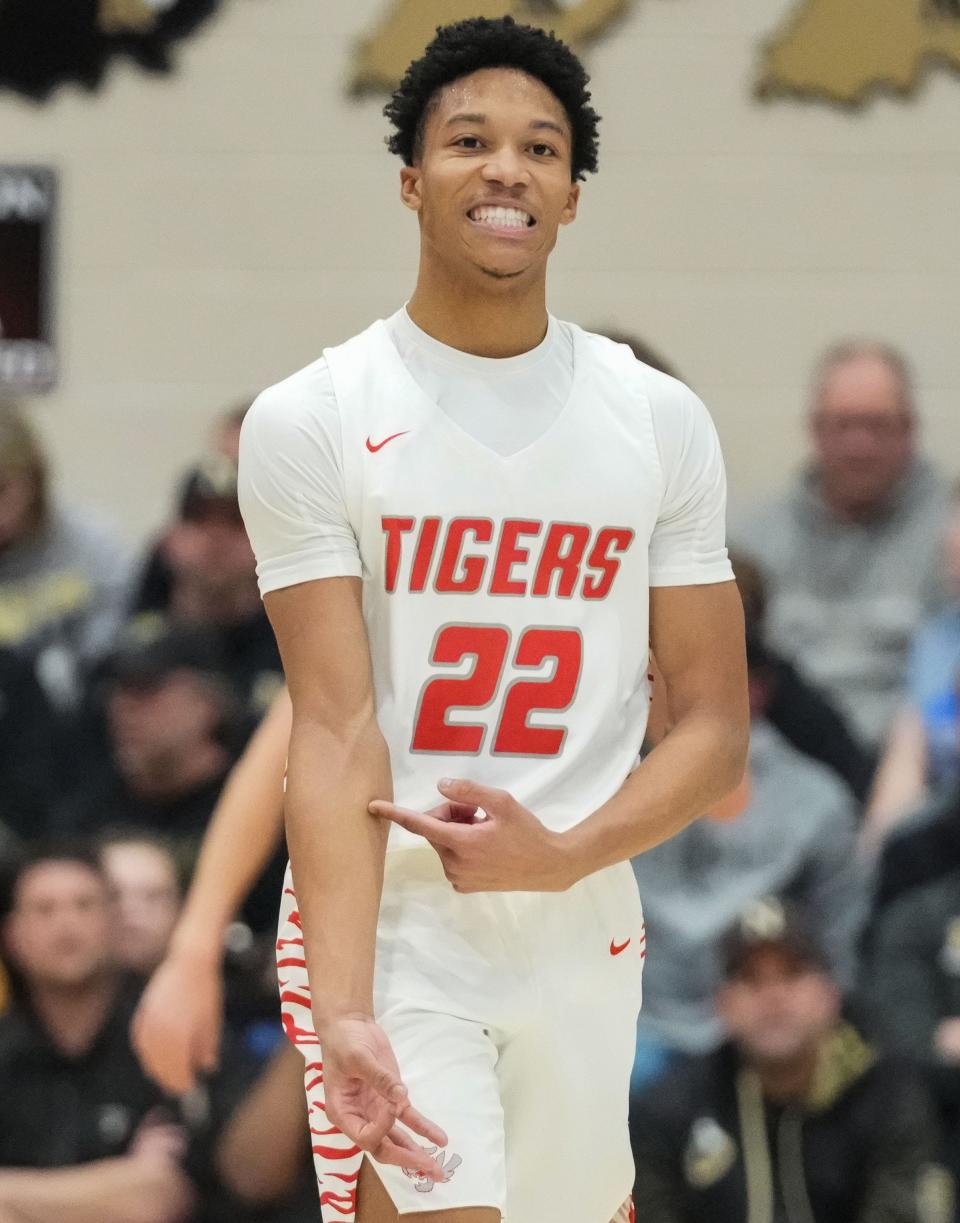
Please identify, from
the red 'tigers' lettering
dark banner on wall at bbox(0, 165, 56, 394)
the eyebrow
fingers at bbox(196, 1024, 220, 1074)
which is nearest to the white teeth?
the eyebrow

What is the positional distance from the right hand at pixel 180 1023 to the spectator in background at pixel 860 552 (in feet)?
5.33

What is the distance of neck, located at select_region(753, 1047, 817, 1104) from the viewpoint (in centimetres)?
499

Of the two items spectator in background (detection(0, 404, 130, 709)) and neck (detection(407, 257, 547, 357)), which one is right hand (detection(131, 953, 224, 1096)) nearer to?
spectator in background (detection(0, 404, 130, 709))

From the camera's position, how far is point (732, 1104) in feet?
16.3

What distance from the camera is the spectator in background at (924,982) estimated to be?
16.6 ft

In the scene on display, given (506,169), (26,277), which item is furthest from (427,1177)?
(26,277)

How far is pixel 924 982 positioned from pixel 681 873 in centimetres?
62

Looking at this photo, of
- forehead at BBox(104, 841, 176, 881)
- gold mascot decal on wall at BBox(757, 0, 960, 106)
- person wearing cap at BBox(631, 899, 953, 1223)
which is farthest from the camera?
gold mascot decal on wall at BBox(757, 0, 960, 106)

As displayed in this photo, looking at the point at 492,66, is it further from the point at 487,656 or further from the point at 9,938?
the point at 9,938

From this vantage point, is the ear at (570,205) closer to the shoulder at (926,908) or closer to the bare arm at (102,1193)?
the shoulder at (926,908)

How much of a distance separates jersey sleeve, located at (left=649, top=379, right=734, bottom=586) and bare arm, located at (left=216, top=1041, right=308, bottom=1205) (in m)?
2.63

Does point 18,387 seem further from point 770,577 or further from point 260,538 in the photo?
point 260,538

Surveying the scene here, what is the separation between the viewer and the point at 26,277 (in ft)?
20.0

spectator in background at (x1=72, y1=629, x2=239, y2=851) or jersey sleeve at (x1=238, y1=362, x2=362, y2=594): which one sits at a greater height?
jersey sleeve at (x1=238, y1=362, x2=362, y2=594)
